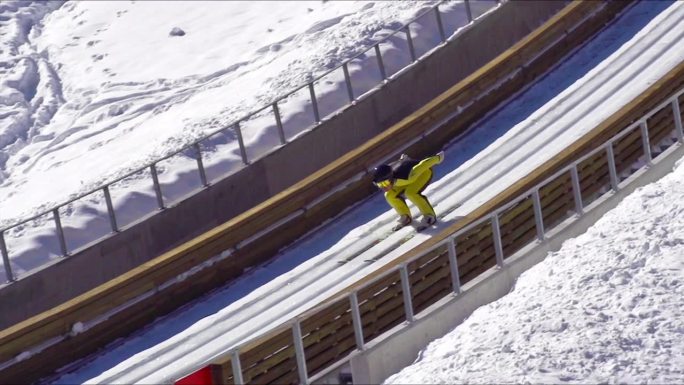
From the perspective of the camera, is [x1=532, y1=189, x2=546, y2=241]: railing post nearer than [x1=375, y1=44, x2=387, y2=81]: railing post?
Yes

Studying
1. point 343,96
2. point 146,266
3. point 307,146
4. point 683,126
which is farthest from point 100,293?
point 683,126

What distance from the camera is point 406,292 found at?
14805 millimetres

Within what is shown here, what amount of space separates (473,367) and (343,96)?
11056mm

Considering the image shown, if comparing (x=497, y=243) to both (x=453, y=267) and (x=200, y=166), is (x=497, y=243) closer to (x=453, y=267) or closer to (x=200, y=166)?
(x=453, y=267)

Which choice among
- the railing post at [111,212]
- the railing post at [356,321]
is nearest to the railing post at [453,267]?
the railing post at [356,321]

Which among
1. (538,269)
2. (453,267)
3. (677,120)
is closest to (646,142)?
(677,120)

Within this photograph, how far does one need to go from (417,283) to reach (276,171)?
7142mm

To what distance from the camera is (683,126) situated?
19.7m

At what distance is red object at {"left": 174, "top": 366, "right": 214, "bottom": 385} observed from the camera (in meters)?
11.6

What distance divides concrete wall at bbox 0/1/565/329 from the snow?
6.80 metres

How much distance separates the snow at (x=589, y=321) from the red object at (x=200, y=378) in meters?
2.63

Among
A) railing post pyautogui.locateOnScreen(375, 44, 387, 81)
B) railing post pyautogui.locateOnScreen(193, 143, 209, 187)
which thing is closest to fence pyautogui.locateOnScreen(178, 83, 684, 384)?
railing post pyautogui.locateOnScreen(375, 44, 387, 81)

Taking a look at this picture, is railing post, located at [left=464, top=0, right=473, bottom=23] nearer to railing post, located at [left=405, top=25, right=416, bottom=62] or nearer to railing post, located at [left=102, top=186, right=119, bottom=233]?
railing post, located at [left=405, top=25, right=416, bottom=62]

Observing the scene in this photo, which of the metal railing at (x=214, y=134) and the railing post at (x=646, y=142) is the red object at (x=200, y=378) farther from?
the railing post at (x=646, y=142)
